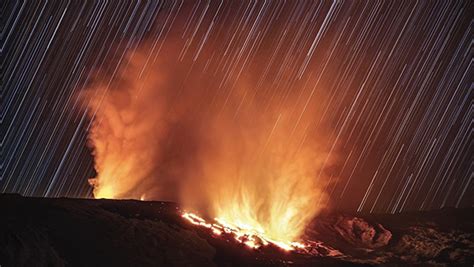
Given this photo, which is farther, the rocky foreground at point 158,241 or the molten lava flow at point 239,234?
the molten lava flow at point 239,234

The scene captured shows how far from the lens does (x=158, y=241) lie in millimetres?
28391

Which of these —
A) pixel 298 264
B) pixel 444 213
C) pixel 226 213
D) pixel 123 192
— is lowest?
pixel 123 192

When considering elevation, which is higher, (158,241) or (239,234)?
(239,234)

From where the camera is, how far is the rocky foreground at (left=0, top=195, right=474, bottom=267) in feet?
74.4

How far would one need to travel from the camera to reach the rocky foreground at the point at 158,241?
22688mm

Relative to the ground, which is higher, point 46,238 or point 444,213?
point 444,213

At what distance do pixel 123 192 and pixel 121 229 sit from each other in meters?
21.9

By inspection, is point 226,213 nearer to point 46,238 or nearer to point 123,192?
point 123,192

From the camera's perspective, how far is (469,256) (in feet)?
146

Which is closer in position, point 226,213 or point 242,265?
point 242,265

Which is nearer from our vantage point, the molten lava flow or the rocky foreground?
the rocky foreground

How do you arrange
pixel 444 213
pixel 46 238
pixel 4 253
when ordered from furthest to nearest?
pixel 444 213
pixel 46 238
pixel 4 253

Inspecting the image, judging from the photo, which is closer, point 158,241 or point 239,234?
point 158,241

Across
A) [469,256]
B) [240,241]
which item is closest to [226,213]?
[240,241]
